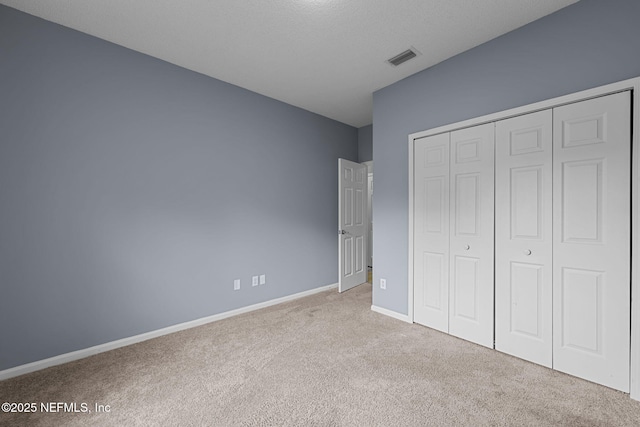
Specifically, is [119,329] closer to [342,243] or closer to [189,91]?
[189,91]

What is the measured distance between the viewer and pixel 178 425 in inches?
61.3

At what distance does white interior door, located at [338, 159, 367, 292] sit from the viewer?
414 cm

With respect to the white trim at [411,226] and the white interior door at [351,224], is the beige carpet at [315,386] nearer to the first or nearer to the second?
the white trim at [411,226]

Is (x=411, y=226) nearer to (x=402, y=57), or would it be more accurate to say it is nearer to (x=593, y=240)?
(x=593, y=240)

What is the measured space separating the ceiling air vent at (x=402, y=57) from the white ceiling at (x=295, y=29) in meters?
0.07

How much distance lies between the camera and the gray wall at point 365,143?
4.76 metres

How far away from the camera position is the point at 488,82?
8.04 feet

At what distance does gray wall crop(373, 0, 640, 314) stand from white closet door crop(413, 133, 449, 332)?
165 mm

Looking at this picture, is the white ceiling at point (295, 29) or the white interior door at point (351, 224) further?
the white interior door at point (351, 224)

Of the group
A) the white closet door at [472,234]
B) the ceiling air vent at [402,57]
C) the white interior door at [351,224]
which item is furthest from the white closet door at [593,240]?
the white interior door at [351,224]

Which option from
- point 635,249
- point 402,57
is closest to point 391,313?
point 635,249

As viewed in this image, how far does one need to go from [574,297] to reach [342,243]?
266 centimetres

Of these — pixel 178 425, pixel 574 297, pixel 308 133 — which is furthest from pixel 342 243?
pixel 178 425

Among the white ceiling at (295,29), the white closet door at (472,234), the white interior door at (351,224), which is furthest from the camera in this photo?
the white interior door at (351,224)
